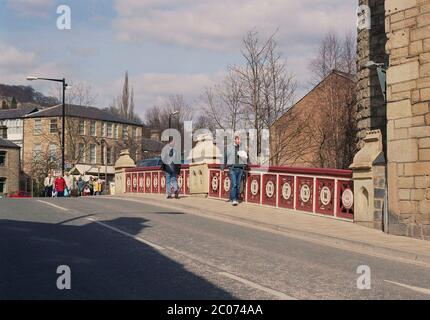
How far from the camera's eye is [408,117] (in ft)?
43.9

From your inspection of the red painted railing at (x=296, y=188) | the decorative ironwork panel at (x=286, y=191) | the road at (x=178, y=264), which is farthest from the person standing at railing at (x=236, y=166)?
the road at (x=178, y=264)

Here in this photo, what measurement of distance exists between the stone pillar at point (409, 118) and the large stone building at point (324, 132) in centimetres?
1472

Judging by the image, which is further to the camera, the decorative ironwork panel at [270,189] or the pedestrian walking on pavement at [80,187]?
the pedestrian walking on pavement at [80,187]

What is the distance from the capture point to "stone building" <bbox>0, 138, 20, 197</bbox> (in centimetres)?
6881

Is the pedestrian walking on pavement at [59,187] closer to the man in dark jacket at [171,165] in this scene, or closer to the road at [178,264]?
the man in dark jacket at [171,165]

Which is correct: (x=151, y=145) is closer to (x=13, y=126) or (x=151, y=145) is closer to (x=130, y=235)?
(x=13, y=126)

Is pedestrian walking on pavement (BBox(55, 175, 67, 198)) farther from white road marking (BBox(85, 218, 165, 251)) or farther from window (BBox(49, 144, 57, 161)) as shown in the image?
window (BBox(49, 144, 57, 161))

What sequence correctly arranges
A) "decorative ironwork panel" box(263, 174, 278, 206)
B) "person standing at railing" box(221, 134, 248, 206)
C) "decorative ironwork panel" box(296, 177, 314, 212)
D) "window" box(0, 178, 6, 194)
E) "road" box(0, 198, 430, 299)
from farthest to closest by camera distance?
1. "window" box(0, 178, 6, 194)
2. "person standing at railing" box(221, 134, 248, 206)
3. "decorative ironwork panel" box(263, 174, 278, 206)
4. "decorative ironwork panel" box(296, 177, 314, 212)
5. "road" box(0, 198, 430, 299)

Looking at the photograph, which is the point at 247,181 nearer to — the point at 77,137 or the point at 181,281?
the point at 181,281

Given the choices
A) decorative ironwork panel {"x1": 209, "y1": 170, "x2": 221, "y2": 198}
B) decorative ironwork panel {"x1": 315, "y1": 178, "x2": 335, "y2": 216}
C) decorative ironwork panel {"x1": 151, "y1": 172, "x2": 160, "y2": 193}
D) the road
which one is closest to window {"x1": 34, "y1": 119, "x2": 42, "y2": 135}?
decorative ironwork panel {"x1": 151, "y1": 172, "x2": 160, "y2": 193}

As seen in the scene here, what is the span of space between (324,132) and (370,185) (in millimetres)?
21948

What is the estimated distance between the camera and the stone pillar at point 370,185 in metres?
14.0
